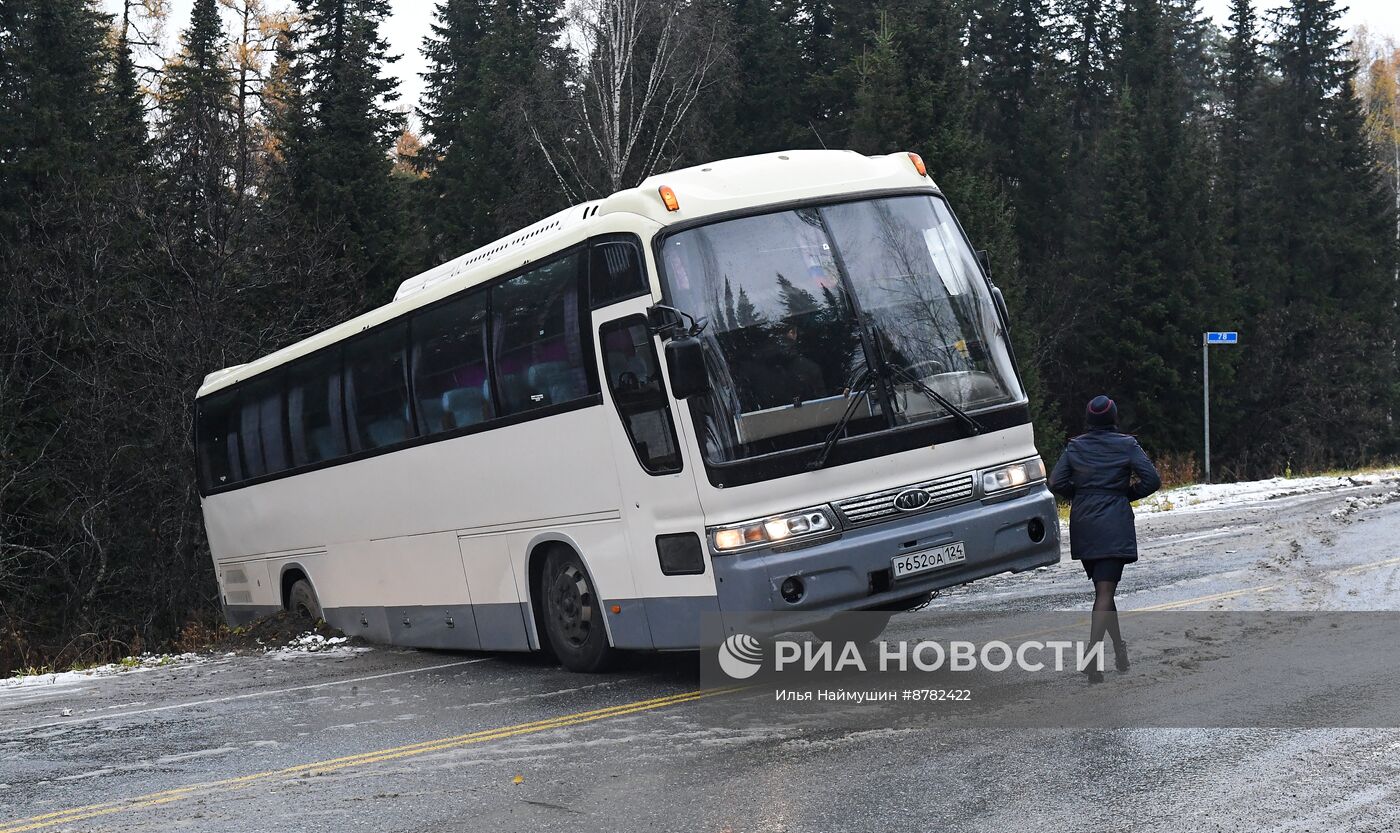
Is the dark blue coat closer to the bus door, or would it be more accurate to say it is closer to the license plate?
the license plate

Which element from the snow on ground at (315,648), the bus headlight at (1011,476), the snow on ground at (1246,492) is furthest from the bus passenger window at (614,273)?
the snow on ground at (1246,492)

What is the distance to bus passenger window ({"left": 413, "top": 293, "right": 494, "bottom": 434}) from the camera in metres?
11.8

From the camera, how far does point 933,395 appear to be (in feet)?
31.1

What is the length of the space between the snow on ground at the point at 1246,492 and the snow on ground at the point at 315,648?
12.5m

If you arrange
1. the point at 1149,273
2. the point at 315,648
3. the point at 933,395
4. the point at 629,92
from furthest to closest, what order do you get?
the point at 1149,273, the point at 629,92, the point at 315,648, the point at 933,395

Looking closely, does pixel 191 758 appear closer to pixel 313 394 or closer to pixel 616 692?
pixel 616 692

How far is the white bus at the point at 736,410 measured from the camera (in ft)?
29.8

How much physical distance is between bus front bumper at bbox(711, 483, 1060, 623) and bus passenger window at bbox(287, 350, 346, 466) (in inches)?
261

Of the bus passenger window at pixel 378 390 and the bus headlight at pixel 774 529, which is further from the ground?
the bus passenger window at pixel 378 390

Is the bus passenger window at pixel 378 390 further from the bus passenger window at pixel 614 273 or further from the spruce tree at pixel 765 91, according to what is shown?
the spruce tree at pixel 765 91

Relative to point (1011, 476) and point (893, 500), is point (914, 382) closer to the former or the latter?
point (893, 500)

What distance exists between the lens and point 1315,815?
5.77 metres

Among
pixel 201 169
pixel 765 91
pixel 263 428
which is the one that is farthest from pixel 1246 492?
pixel 765 91

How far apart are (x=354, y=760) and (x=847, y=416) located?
352 centimetres
